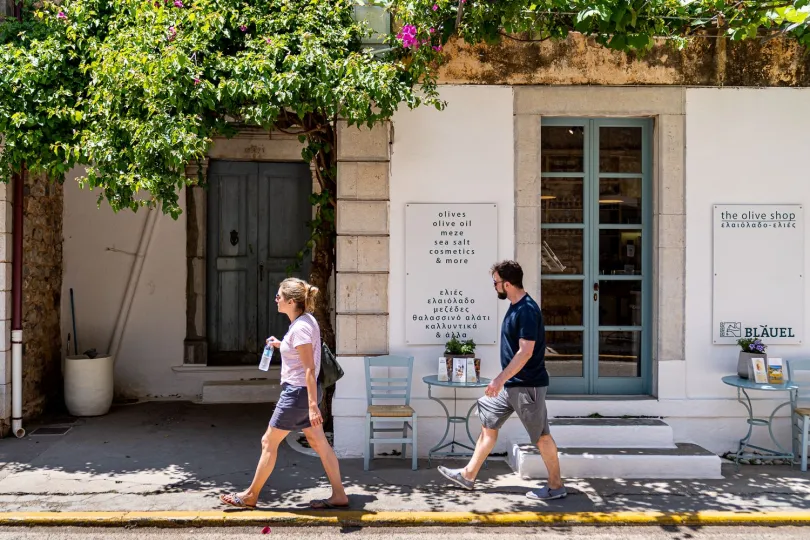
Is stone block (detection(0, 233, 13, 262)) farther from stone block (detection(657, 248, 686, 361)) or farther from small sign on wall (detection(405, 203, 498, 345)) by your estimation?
stone block (detection(657, 248, 686, 361))

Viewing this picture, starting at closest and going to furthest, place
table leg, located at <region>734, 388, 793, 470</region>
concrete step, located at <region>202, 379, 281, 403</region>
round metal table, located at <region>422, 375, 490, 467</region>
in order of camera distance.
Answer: round metal table, located at <region>422, 375, 490, 467</region> < table leg, located at <region>734, 388, 793, 470</region> < concrete step, located at <region>202, 379, 281, 403</region>

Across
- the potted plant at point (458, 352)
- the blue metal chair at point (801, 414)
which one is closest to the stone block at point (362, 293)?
the potted plant at point (458, 352)

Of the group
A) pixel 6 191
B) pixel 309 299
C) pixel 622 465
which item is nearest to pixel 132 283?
pixel 6 191

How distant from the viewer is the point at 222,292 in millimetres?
9633

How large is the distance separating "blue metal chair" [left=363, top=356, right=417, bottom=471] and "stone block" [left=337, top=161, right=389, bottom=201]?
4.85ft

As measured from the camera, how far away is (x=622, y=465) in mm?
6512

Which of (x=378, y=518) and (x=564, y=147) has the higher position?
(x=564, y=147)

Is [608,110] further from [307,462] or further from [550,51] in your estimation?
[307,462]

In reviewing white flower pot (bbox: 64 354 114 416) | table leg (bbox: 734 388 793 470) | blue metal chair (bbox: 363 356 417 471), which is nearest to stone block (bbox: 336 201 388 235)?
blue metal chair (bbox: 363 356 417 471)

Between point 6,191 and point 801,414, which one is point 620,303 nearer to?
point 801,414

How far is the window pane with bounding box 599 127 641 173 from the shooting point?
293 inches

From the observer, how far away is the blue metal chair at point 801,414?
673cm

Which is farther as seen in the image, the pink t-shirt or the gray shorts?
the gray shorts

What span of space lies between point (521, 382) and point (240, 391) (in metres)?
4.47
